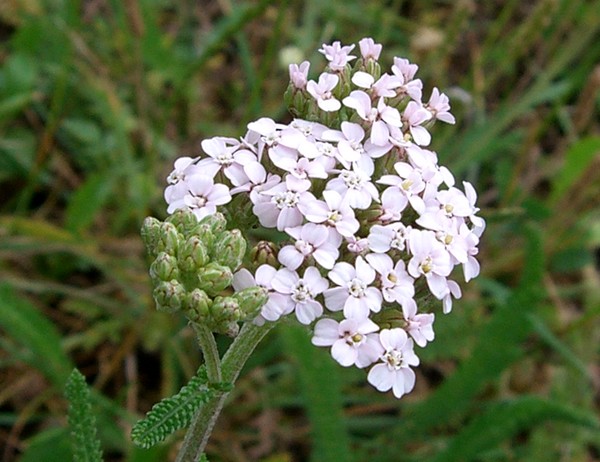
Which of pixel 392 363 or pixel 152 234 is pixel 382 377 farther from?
pixel 152 234

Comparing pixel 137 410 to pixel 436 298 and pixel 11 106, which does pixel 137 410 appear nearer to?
pixel 11 106

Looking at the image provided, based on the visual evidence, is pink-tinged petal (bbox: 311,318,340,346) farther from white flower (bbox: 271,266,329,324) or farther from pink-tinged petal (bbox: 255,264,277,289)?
pink-tinged petal (bbox: 255,264,277,289)

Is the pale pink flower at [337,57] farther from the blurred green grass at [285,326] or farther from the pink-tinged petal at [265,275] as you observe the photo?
the blurred green grass at [285,326]

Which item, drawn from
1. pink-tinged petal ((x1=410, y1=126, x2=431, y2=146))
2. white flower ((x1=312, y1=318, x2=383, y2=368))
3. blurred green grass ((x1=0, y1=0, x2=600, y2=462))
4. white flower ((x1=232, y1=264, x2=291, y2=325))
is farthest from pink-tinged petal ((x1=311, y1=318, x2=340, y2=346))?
blurred green grass ((x1=0, y1=0, x2=600, y2=462))

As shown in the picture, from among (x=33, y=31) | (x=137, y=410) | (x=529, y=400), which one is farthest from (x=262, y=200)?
(x=33, y=31)

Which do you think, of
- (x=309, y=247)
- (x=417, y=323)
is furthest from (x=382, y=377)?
(x=309, y=247)

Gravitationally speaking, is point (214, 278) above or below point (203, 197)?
below
